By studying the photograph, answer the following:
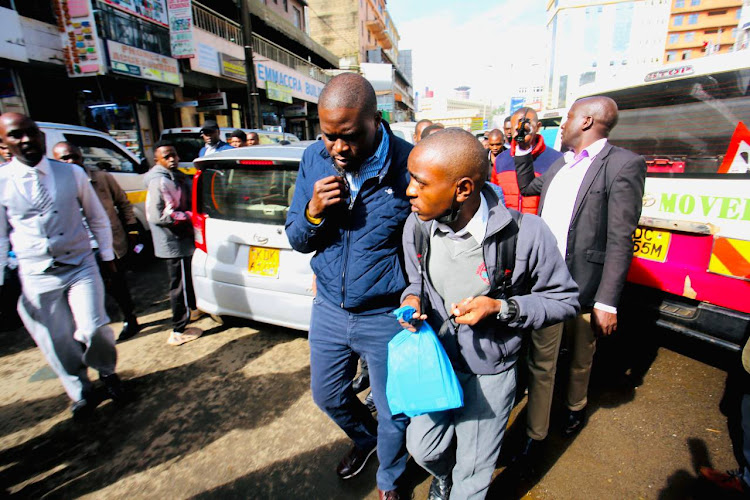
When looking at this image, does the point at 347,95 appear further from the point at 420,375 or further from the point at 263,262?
the point at 263,262

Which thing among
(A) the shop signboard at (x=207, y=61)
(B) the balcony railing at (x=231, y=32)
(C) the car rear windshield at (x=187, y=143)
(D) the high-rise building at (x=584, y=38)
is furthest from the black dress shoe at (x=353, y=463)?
(D) the high-rise building at (x=584, y=38)

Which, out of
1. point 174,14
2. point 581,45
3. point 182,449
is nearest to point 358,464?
point 182,449

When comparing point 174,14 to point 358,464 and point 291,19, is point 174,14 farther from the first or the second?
point 291,19

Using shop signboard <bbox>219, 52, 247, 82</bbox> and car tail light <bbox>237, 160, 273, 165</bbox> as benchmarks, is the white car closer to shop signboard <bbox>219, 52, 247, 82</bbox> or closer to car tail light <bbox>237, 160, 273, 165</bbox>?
car tail light <bbox>237, 160, 273, 165</bbox>

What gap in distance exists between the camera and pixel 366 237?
68.8 inches

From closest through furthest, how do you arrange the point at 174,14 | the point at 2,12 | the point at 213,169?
the point at 213,169
the point at 2,12
the point at 174,14

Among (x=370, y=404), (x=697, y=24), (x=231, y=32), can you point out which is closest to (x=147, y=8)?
(x=231, y=32)

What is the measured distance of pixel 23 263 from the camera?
7.80 feet

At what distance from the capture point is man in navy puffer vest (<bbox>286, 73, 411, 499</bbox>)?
1.70 metres

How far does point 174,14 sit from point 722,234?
13257 millimetres

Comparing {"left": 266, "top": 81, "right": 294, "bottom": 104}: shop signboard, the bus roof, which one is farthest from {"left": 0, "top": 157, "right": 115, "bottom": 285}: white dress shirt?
{"left": 266, "top": 81, "right": 294, "bottom": 104}: shop signboard

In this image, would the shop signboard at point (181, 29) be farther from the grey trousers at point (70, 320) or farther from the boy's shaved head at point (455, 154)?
the boy's shaved head at point (455, 154)

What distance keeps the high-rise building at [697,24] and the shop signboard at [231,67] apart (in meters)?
61.0

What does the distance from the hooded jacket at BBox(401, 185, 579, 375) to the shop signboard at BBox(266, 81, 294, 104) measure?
17481 mm
